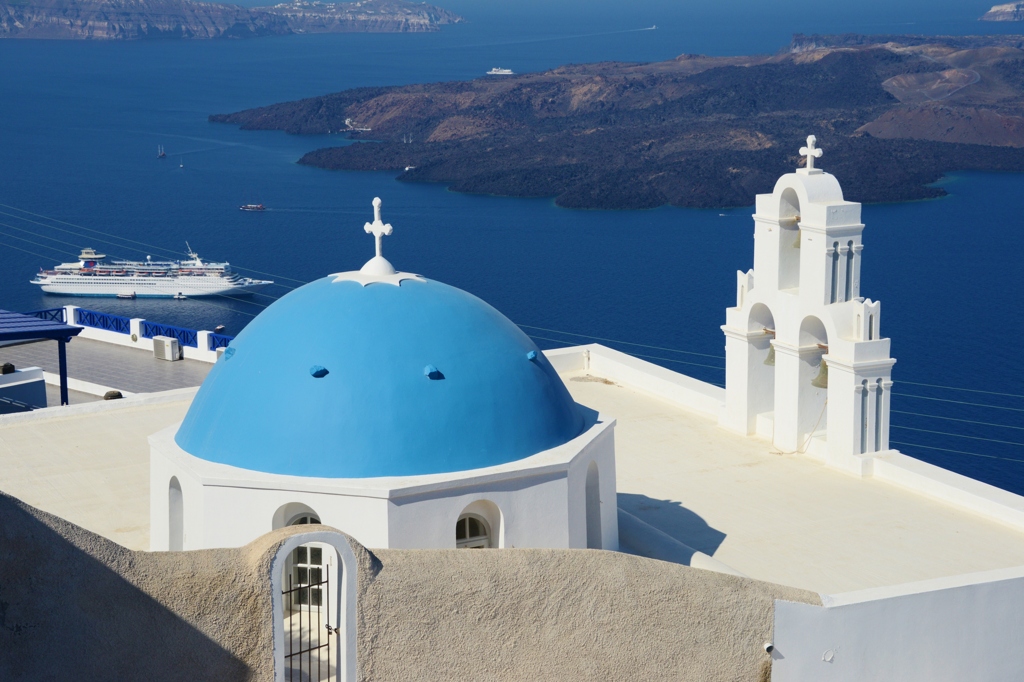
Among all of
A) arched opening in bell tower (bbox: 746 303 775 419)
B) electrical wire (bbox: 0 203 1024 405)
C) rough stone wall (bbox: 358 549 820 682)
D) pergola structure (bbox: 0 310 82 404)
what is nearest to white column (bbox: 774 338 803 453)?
arched opening in bell tower (bbox: 746 303 775 419)

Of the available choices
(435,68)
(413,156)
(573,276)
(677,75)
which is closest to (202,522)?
(573,276)

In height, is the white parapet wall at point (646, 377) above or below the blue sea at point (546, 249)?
above

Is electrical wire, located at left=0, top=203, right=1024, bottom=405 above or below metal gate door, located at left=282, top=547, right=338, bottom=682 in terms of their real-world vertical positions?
below

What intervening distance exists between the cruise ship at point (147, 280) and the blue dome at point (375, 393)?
185 ft

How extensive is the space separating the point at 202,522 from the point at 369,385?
1.98 meters

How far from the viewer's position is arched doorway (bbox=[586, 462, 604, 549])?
13867 mm

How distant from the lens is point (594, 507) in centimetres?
1391

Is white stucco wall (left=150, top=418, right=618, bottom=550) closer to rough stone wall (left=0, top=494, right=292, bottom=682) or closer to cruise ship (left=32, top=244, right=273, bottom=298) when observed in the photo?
rough stone wall (left=0, top=494, right=292, bottom=682)

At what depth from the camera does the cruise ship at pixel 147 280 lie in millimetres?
68938

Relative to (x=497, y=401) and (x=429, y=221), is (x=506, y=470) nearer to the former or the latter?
(x=497, y=401)

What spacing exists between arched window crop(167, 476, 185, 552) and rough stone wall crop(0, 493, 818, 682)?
296 cm

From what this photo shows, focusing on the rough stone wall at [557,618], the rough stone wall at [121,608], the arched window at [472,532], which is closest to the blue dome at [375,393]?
the arched window at [472,532]

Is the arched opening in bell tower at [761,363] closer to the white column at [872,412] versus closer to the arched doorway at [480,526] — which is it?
the white column at [872,412]

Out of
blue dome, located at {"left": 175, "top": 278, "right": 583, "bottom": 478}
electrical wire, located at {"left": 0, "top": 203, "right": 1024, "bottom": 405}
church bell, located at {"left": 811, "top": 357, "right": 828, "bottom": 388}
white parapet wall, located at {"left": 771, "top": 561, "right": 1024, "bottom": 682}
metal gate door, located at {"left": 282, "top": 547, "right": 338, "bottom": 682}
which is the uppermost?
blue dome, located at {"left": 175, "top": 278, "right": 583, "bottom": 478}
